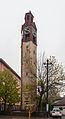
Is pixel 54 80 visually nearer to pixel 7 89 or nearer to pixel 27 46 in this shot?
pixel 7 89

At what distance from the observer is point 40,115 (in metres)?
29.8

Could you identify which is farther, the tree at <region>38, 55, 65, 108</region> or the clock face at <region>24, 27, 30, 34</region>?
the clock face at <region>24, 27, 30, 34</region>

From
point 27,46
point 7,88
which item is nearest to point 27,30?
point 27,46

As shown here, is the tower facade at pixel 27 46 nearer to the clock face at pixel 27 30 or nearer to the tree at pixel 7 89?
the clock face at pixel 27 30

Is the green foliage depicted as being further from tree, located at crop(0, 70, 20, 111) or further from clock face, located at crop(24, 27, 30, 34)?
clock face, located at crop(24, 27, 30, 34)

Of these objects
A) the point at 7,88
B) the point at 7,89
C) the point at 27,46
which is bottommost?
the point at 7,89

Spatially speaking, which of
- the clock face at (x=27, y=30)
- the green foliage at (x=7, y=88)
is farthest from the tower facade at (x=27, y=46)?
the green foliage at (x=7, y=88)

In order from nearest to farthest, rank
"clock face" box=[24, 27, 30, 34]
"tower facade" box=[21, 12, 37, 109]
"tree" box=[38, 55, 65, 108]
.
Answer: "tree" box=[38, 55, 65, 108] → "tower facade" box=[21, 12, 37, 109] → "clock face" box=[24, 27, 30, 34]

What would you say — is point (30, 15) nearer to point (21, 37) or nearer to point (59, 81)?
point (21, 37)

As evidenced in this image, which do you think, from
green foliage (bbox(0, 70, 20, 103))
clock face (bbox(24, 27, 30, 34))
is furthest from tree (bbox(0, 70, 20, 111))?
clock face (bbox(24, 27, 30, 34))

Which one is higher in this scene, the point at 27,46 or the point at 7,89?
the point at 27,46

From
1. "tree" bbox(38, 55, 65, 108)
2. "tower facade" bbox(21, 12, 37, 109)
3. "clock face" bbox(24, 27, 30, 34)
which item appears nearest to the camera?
"tree" bbox(38, 55, 65, 108)

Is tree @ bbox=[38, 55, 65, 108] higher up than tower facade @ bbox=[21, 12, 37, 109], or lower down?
lower down

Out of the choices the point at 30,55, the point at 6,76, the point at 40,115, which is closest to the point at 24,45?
the point at 30,55
